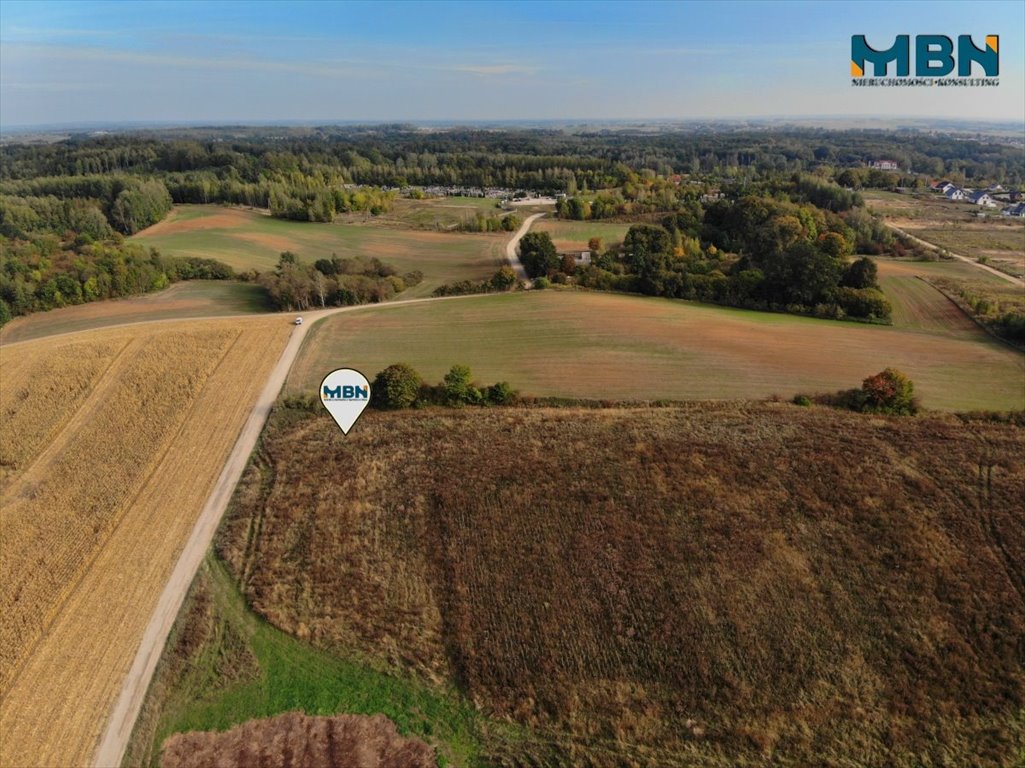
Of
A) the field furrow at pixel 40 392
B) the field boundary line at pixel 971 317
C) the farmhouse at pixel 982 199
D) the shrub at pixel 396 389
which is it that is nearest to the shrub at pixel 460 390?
the shrub at pixel 396 389

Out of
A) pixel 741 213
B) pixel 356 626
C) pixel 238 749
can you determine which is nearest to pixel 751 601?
pixel 356 626

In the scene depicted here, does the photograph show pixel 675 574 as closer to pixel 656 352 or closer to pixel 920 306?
pixel 656 352

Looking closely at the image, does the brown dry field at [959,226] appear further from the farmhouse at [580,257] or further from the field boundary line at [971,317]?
the farmhouse at [580,257]

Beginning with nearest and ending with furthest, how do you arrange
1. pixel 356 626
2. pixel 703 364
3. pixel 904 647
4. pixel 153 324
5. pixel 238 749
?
pixel 238 749 → pixel 904 647 → pixel 356 626 → pixel 703 364 → pixel 153 324


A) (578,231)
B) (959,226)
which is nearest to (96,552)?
(578,231)

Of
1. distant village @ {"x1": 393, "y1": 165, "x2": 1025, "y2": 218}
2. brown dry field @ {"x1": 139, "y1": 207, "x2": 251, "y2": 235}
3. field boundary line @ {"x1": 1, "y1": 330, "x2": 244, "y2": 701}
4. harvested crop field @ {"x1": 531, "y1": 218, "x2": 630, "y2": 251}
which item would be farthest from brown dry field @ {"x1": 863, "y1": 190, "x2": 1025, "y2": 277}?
brown dry field @ {"x1": 139, "y1": 207, "x2": 251, "y2": 235}

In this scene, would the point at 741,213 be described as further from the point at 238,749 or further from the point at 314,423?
the point at 238,749
